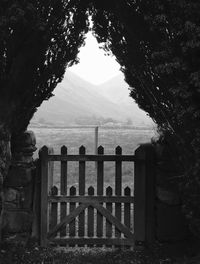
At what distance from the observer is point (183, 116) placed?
4621 millimetres

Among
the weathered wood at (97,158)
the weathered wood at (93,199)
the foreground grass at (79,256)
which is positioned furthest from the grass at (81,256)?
A: the weathered wood at (97,158)

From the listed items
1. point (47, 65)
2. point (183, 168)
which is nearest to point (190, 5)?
point (183, 168)

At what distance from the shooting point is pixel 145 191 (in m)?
6.30

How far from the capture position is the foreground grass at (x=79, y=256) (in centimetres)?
569

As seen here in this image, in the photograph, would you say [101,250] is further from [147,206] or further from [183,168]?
[183,168]

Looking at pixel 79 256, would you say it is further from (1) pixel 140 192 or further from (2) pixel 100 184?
(1) pixel 140 192

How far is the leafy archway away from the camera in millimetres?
4465

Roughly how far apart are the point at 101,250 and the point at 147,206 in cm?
95

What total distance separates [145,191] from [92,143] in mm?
9593

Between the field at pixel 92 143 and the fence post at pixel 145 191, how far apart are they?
15.0 feet

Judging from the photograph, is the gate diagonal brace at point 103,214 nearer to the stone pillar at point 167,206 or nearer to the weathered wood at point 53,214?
the weathered wood at point 53,214

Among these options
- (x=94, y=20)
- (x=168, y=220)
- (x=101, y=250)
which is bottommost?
(x=101, y=250)

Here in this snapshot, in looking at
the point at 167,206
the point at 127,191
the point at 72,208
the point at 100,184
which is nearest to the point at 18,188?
the point at 72,208

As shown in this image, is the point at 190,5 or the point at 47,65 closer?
the point at 190,5
